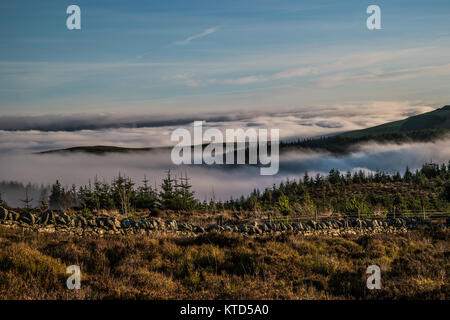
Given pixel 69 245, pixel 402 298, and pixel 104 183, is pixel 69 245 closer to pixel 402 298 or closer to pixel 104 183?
pixel 402 298

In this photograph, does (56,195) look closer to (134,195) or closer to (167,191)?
(134,195)

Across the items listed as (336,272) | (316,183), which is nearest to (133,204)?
(336,272)

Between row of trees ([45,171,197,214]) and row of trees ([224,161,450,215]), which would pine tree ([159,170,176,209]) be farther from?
row of trees ([224,161,450,215])

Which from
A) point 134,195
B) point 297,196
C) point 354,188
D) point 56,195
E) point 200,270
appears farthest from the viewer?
point 354,188

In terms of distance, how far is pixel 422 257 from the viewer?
502 inches

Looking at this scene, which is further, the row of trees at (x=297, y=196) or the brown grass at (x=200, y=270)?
the row of trees at (x=297, y=196)

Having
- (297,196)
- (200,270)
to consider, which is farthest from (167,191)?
(297,196)

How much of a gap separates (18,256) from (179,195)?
3392 cm

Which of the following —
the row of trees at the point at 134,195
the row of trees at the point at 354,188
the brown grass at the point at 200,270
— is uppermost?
the brown grass at the point at 200,270

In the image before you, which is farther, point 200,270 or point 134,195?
point 134,195

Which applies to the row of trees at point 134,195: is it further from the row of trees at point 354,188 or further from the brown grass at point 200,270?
the brown grass at point 200,270

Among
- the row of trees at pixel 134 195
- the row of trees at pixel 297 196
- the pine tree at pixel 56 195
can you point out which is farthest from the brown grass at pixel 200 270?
the pine tree at pixel 56 195

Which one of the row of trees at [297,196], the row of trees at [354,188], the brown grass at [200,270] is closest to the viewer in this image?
the brown grass at [200,270]

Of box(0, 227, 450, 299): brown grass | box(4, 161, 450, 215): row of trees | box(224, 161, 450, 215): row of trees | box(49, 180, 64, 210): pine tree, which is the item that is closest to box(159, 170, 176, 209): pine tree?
box(4, 161, 450, 215): row of trees
